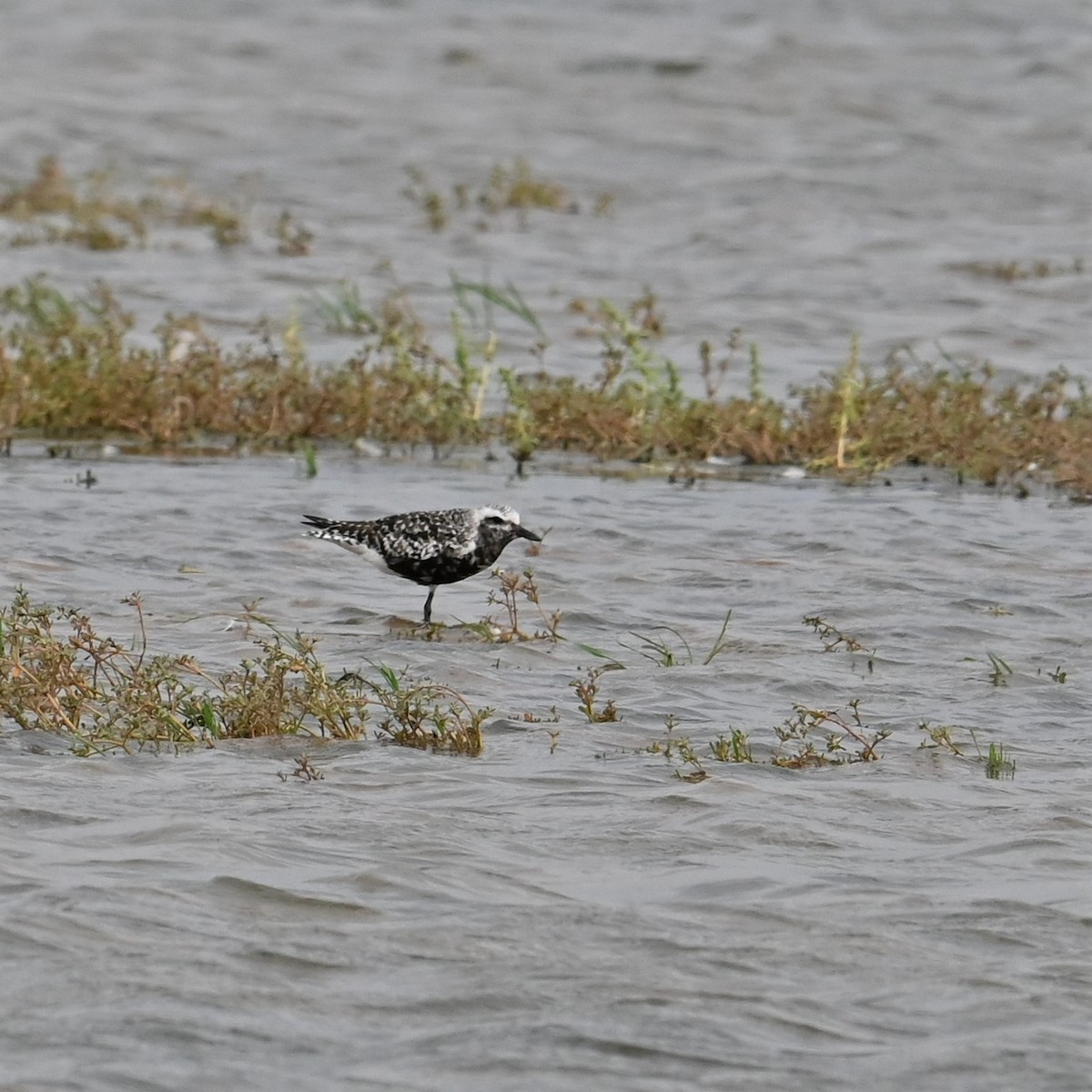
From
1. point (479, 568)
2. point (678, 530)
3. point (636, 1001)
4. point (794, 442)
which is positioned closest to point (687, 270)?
point (794, 442)

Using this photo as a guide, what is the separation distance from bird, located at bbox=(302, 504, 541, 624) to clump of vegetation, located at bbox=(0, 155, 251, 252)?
11.1m

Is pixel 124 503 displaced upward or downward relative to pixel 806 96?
downward

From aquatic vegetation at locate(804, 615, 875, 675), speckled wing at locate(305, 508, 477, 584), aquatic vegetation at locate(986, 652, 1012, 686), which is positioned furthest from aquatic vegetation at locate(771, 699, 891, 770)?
speckled wing at locate(305, 508, 477, 584)

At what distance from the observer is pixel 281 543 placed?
13016 mm

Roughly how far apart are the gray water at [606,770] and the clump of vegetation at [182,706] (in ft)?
0.57

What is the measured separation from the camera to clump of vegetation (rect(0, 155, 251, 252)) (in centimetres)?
2230

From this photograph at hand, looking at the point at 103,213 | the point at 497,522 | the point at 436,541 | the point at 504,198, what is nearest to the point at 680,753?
the point at 436,541

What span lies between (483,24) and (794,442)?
2127 centimetres

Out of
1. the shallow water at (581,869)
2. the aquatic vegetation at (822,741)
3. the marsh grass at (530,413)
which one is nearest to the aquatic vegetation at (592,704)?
the shallow water at (581,869)

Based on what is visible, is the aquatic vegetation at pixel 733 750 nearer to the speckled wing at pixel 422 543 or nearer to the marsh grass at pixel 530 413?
the speckled wing at pixel 422 543

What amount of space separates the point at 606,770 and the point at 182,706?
1.76 meters

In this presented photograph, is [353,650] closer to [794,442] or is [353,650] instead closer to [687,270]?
[794,442]

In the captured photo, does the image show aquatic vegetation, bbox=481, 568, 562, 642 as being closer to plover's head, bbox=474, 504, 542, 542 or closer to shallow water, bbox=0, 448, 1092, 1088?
shallow water, bbox=0, 448, 1092, 1088

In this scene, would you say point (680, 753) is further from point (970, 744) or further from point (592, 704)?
point (970, 744)
